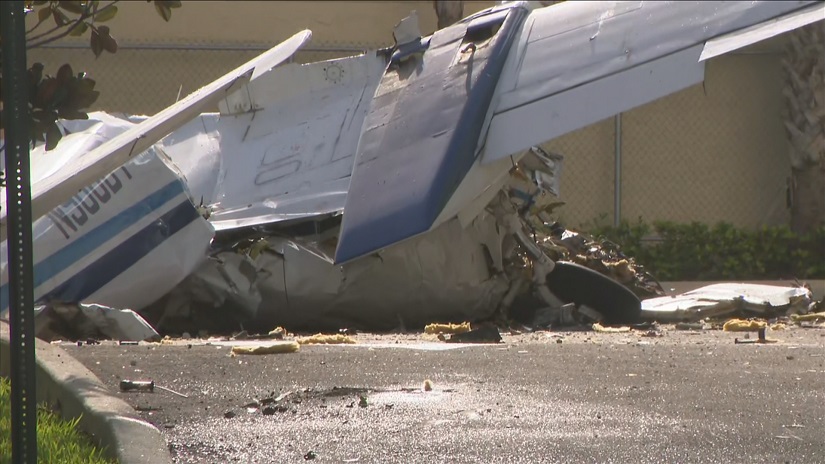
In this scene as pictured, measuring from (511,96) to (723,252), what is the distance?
616 centimetres

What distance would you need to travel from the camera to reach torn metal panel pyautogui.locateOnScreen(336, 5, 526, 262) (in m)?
6.97

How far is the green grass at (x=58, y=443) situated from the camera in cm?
343

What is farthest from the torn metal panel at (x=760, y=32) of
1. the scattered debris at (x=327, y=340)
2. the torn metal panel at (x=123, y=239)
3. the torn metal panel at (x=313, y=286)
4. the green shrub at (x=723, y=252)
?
the green shrub at (x=723, y=252)

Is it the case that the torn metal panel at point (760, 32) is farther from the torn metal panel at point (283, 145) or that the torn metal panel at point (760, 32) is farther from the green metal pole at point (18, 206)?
the green metal pole at point (18, 206)

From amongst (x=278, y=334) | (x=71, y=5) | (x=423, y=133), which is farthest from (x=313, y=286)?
(x=71, y=5)

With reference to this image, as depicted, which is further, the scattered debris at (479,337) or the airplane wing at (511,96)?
the airplane wing at (511,96)

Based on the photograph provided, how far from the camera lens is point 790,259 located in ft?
41.5

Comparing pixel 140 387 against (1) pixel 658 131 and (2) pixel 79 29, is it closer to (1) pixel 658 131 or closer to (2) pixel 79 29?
(2) pixel 79 29

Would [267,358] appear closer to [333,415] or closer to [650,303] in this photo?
[333,415]

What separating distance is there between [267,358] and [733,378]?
2147mm

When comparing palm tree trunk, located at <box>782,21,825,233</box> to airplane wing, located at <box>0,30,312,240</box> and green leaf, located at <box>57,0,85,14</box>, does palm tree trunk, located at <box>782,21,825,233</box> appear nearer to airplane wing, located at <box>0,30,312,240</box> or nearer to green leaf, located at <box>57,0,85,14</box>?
airplane wing, located at <box>0,30,312,240</box>

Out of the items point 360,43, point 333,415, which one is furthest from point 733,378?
point 360,43

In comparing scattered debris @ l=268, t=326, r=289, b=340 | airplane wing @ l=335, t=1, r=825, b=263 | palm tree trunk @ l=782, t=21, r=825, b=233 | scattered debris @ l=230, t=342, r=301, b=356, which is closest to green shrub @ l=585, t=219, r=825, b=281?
palm tree trunk @ l=782, t=21, r=825, b=233

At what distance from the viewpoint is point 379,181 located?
7199mm
